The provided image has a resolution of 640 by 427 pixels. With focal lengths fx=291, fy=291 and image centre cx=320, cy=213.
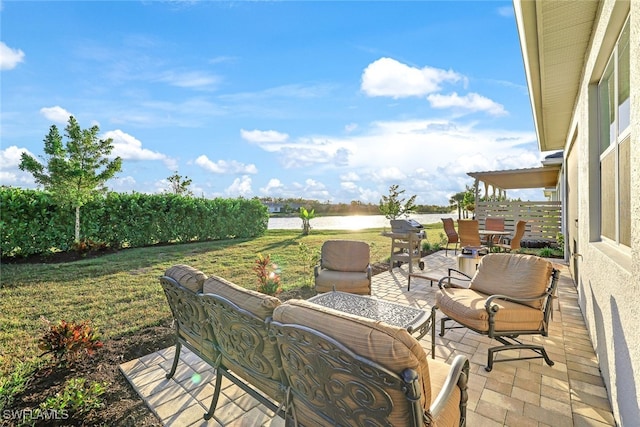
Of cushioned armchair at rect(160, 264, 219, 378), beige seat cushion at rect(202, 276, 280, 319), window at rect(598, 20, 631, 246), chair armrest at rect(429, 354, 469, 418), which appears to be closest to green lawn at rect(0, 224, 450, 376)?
cushioned armchair at rect(160, 264, 219, 378)

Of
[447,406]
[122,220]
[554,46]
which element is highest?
[554,46]

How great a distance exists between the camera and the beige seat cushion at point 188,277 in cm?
226

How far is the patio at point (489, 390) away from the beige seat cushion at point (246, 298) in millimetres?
1041

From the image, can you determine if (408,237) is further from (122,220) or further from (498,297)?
(122,220)

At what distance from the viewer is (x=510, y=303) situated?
10.5 ft

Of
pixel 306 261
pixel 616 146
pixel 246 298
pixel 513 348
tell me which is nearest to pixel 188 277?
pixel 246 298

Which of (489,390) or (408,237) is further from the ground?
(408,237)

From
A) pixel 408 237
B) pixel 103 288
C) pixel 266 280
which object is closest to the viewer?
pixel 266 280

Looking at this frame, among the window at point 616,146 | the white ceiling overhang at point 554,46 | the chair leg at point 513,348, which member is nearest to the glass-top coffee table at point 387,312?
the chair leg at point 513,348

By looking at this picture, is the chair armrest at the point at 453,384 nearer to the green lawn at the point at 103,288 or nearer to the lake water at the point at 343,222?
the green lawn at the point at 103,288

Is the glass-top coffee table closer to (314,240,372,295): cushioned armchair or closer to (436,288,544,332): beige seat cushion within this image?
(436,288,544,332): beige seat cushion

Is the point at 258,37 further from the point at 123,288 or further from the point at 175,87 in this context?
the point at 123,288

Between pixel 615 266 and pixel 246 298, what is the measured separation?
2.66 meters

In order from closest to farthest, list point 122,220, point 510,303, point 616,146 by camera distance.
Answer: point 616,146 < point 510,303 < point 122,220
